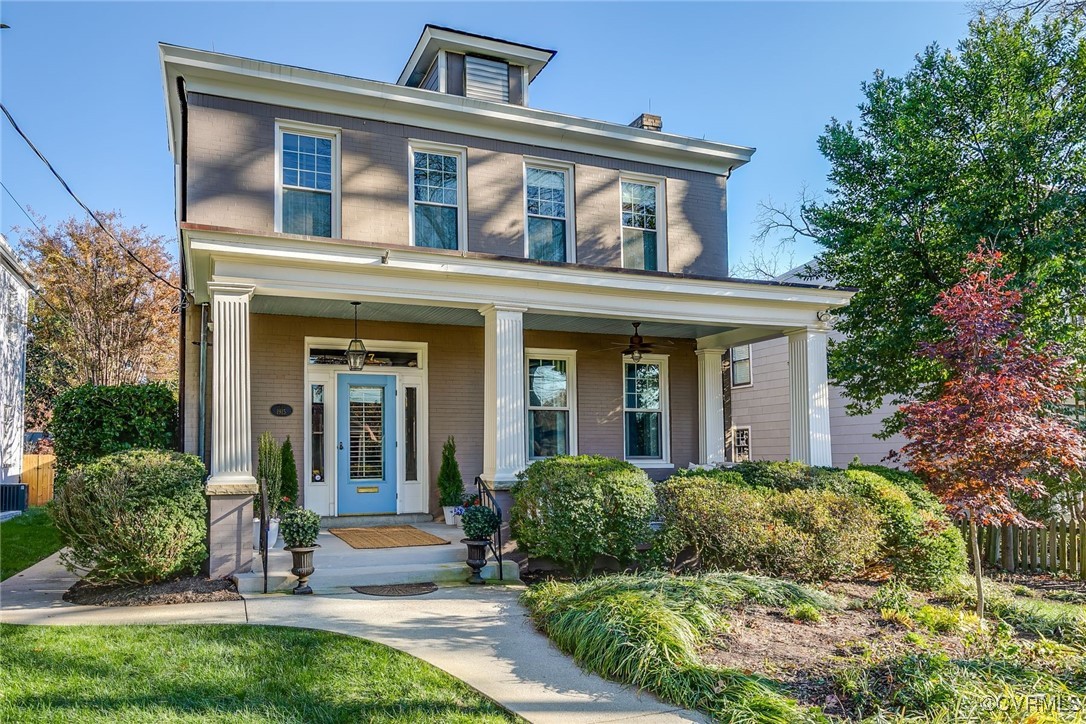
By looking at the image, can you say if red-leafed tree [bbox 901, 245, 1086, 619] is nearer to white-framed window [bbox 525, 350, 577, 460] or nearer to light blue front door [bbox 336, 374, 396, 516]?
white-framed window [bbox 525, 350, 577, 460]

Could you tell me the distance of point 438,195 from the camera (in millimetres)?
11633

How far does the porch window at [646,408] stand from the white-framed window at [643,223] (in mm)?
1723

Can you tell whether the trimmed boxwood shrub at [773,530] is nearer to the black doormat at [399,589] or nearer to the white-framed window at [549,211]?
the black doormat at [399,589]

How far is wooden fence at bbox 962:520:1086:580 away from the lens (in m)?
10.4

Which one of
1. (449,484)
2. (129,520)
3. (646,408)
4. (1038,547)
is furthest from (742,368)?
(129,520)

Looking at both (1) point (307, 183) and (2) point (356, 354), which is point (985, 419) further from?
(1) point (307, 183)

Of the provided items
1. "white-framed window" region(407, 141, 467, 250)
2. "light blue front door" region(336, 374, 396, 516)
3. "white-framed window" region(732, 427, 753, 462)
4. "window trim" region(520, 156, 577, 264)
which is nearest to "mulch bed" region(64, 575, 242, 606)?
"light blue front door" region(336, 374, 396, 516)

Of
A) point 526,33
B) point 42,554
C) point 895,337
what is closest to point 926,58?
point 895,337

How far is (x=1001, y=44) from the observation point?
11578mm

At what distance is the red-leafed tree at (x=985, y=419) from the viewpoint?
697 centimetres

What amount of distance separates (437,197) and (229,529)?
5813mm

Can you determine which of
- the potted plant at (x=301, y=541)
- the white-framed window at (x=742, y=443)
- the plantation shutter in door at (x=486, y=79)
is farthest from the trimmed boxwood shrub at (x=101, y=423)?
the white-framed window at (x=742, y=443)

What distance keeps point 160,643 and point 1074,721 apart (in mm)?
5977

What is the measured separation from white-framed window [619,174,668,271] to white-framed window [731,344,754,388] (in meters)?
8.02
